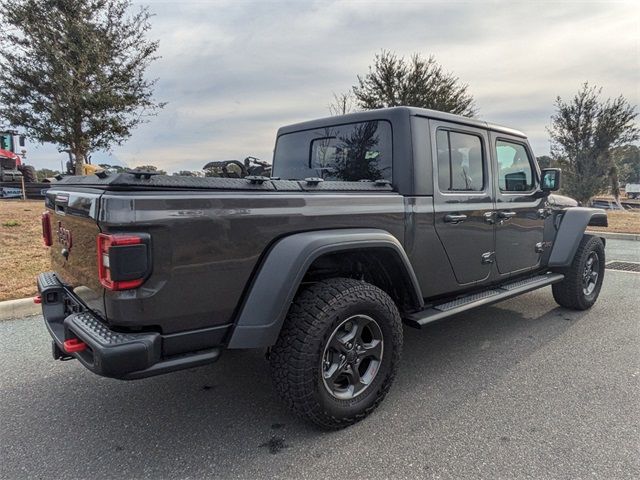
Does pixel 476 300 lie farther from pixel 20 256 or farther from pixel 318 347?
pixel 20 256

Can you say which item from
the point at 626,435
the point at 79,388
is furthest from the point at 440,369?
the point at 79,388

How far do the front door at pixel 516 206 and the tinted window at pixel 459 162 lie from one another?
0.83 ft

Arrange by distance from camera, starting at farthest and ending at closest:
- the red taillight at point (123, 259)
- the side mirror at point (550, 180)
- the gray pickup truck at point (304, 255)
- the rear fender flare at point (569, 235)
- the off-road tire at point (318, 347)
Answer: the rear fender flare at point (569, 235), the side mirror at point (550, 180), the off-road tire at point (318, 347), the gray pickup truck at point (304, 255), the red taillight at point (123, 259)

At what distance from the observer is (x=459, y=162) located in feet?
11.2

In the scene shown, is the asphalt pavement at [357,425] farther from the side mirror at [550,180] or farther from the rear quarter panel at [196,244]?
the side mirror at [550,180]

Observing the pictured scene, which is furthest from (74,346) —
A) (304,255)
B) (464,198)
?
(464,198)

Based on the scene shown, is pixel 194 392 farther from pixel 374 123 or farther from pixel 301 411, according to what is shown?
pixel 374 123

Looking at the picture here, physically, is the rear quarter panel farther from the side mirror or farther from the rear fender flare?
the rear fender flare

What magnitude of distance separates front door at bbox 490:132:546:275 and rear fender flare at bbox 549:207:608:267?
0.31 m

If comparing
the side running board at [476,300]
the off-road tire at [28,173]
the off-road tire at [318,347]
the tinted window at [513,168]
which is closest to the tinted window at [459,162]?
the tinted window at [513,168]

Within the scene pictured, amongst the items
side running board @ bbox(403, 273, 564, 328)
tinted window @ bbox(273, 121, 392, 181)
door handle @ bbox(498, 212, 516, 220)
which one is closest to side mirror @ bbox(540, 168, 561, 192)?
door handle @ bbox(498, 212, 516, 220)

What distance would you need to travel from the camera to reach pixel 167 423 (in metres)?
2.57

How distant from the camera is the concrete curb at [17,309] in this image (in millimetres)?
4258

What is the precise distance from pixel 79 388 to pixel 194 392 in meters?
0.82
